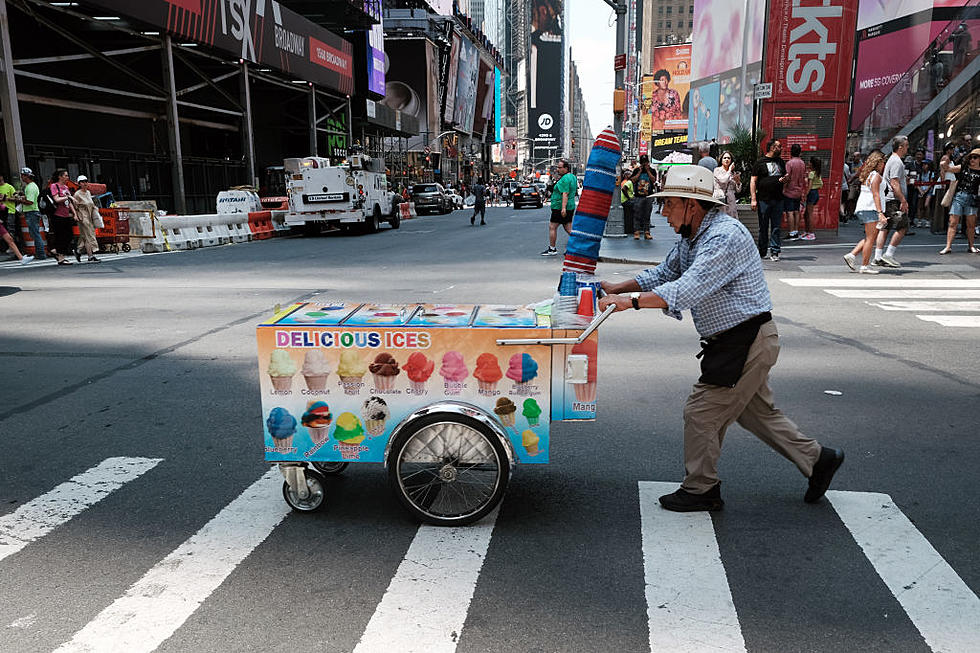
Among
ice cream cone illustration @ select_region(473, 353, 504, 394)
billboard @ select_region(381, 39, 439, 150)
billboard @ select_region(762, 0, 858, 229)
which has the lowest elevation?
ice cream cone illustration @ select_region(473, 353, 504, 394)

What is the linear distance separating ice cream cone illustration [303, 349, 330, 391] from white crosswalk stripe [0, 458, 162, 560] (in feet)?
5.17

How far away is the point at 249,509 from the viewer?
167 inches

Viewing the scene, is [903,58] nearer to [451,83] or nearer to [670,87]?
[451,83]

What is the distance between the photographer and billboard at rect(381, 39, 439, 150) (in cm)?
8612

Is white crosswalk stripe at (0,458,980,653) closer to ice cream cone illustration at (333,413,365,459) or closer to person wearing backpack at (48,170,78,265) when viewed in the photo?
ice cream cone illustration at (333,413,365,459)

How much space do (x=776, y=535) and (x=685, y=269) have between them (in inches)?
56.9

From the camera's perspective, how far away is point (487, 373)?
12.6 ft

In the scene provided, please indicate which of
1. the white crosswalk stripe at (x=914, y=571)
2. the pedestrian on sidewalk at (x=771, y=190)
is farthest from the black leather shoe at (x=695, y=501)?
the pedestrian on sidewalk at (x=771, y=190)

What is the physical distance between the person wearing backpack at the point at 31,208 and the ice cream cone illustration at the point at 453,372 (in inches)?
679

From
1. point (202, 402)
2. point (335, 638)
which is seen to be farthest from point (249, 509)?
point (202, 402)

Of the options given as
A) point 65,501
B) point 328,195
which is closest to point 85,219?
point 328,195

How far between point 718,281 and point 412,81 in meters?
88.3

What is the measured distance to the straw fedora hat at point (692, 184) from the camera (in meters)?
3.90

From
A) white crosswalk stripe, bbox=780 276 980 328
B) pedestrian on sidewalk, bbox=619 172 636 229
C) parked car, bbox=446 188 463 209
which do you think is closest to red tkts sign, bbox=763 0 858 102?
pedestrian on sidewalk, bbox=619 172 636 229
